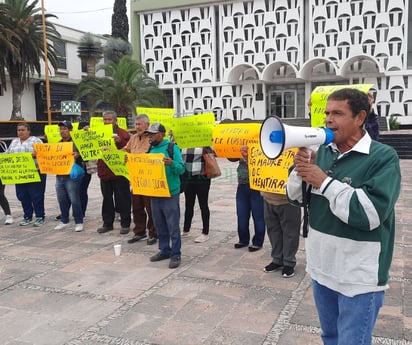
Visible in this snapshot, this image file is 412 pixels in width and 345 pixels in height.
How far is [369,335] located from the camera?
6.63 feet

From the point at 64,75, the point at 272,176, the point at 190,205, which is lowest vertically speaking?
the point at 190,205

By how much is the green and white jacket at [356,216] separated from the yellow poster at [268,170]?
234cm

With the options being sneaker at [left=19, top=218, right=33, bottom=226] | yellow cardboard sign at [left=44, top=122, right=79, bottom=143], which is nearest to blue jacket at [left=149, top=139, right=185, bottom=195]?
sneaker at [left=19, top=218, right=33, bottom=226]

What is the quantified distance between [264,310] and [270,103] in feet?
113

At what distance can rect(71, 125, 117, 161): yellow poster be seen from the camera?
654 centimetres

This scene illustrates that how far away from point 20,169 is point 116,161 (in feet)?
6.26

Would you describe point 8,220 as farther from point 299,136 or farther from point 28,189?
point 299,136

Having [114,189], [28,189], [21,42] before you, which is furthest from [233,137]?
[21,42]

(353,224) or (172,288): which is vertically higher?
(353,224)

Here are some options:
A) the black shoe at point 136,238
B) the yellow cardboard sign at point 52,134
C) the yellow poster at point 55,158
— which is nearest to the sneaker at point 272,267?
the black shoe at point 136,238

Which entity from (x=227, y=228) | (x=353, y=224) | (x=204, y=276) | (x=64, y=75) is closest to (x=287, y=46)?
(x=64, y=75)

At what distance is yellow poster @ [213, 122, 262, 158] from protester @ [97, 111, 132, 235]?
6.54 ft

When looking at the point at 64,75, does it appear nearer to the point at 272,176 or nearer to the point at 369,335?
the point at 272,176

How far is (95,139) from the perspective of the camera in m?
6.56
